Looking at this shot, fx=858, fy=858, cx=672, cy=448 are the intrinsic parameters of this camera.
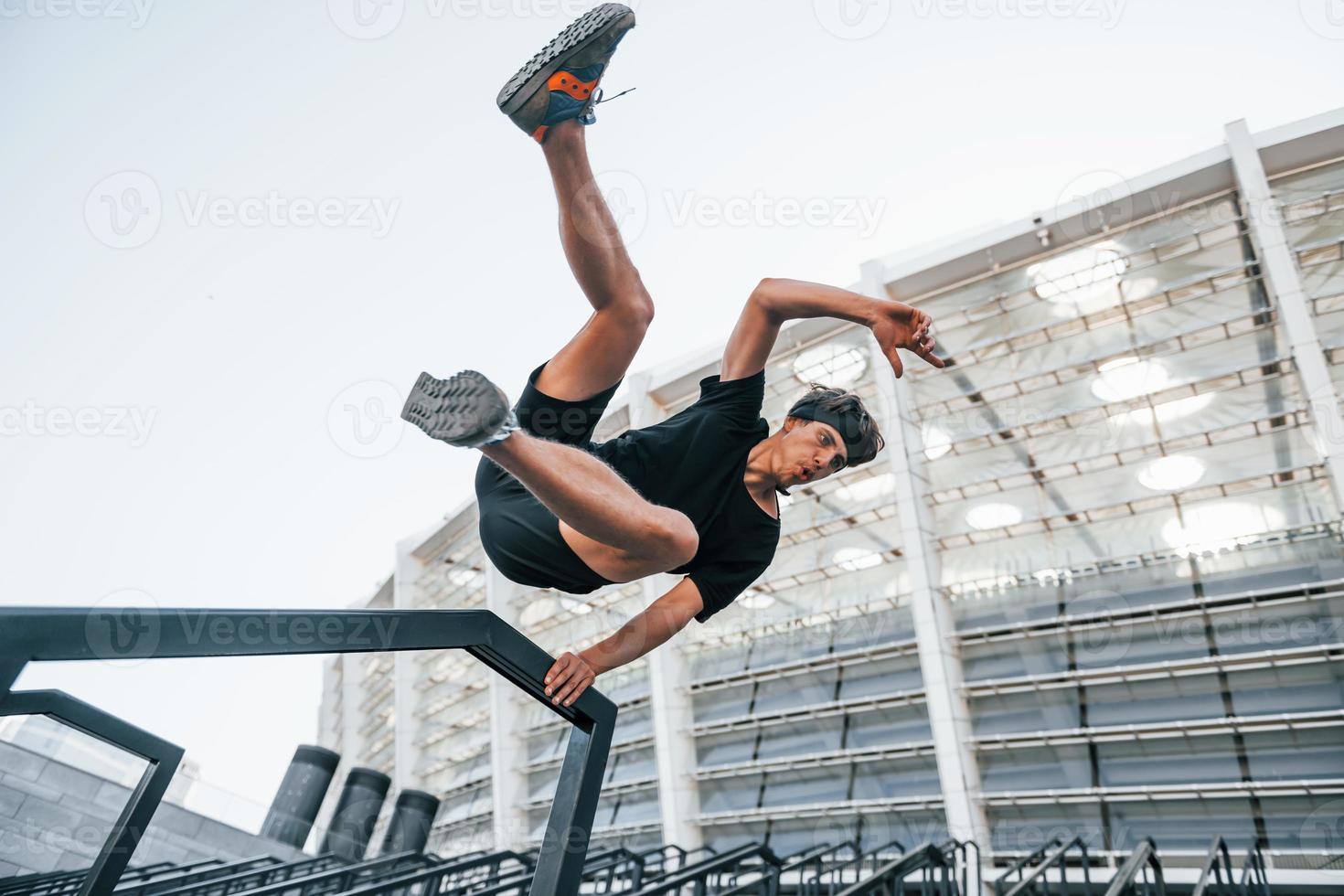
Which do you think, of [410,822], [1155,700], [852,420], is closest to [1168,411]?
[1155,700]

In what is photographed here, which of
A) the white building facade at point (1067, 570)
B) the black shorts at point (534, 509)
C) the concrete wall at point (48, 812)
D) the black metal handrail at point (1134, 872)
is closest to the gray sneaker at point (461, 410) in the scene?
the black shorts at point (534, 509)

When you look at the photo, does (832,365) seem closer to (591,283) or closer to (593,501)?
(591,283)

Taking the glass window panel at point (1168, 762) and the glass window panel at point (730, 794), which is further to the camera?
the glass window panel at point (730, 794)

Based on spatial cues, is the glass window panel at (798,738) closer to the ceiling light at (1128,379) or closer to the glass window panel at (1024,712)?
the glass window panel at (1024,712)

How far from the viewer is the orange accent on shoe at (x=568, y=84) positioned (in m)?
1.69

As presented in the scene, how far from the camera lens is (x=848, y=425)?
230cm

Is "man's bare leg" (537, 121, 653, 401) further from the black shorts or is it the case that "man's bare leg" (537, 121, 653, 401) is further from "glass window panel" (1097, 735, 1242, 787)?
"glass window panel" (1097, 735, 1242, 787)

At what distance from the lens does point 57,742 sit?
8000mm

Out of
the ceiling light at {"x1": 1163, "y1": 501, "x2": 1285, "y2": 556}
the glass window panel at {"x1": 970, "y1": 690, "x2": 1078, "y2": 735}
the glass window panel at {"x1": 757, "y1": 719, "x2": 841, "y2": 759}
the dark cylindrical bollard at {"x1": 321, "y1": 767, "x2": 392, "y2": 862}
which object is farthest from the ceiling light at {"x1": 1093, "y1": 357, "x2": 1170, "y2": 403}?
the dark cylindrical bollard at {"x1": 321, "y1": 767, "x2": 392, "y2": 862}

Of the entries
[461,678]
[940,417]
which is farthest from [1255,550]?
[461,678]

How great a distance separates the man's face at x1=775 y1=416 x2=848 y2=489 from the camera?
7.39 ft

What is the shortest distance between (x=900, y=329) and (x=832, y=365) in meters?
13.9

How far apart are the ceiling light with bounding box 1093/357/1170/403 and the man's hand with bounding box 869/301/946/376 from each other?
12594 millimetres

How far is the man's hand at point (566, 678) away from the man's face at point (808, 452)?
72 centimetres
